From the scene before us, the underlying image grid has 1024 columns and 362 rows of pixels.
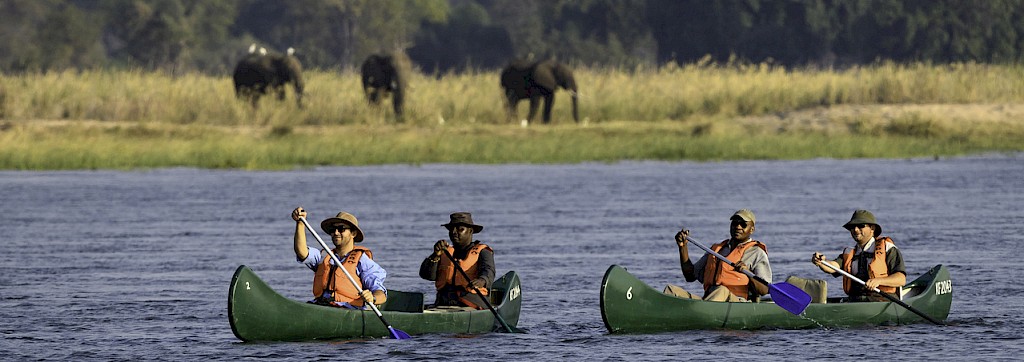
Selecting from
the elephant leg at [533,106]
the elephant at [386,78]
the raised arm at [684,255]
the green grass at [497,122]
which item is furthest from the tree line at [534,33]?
the raised arm at [684,255]

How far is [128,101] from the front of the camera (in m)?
39.0

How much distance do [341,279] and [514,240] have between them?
8.37 m

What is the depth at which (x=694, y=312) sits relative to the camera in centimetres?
1426

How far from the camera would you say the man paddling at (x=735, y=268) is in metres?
14.3

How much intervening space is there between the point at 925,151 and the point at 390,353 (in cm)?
2472

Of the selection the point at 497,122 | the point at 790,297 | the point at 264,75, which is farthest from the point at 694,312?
the point at 264,75

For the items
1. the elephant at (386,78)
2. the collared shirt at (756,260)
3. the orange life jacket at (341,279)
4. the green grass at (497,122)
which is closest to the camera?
the orange life jacket at (341,279)

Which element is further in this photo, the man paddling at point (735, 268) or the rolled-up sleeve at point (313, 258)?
the man paddling at point (735, 268)

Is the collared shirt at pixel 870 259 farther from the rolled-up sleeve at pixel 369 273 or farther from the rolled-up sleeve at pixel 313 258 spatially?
the rolled-up sleeve at pixel 313 258

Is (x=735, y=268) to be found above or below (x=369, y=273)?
above

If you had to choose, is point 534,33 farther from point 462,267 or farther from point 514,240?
point 462,267

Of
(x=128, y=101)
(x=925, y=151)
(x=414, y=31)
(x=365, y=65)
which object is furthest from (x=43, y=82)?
(x=414, y=31)

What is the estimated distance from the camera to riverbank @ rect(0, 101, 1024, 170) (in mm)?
34719

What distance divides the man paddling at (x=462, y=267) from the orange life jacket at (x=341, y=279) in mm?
534
